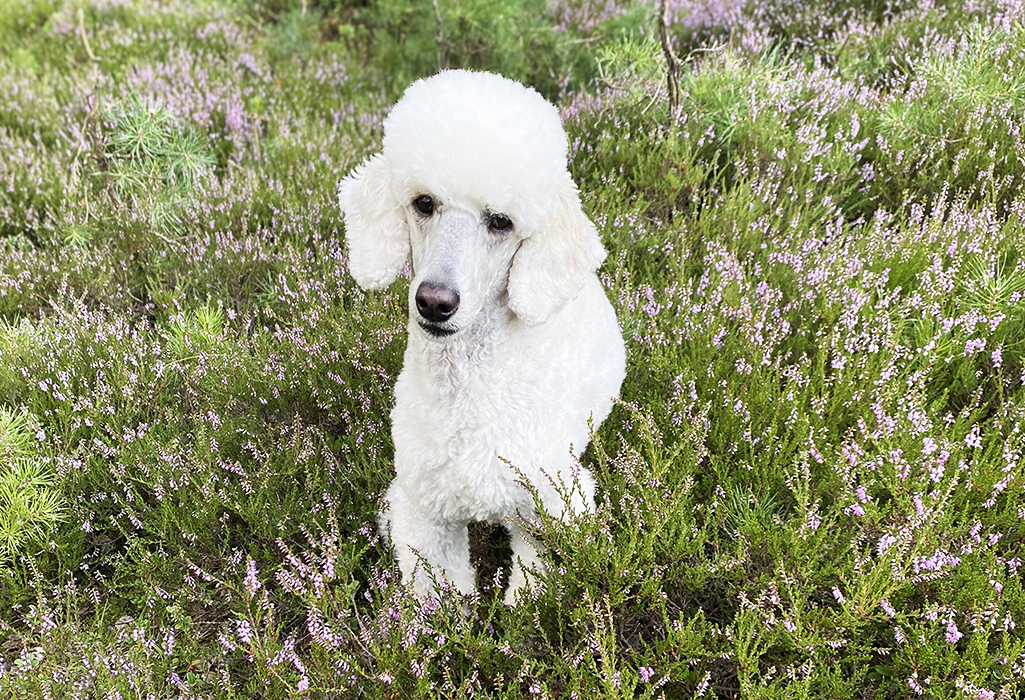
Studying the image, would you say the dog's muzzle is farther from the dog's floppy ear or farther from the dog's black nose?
the dog's floppy ear

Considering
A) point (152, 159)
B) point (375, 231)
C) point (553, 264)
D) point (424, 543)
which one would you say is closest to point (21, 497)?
point (424, 543)

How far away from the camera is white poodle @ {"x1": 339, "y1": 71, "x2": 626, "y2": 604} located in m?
1.84

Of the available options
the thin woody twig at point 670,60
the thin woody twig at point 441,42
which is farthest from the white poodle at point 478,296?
the thin woody twig at point 441,42

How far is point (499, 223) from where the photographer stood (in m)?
1.96

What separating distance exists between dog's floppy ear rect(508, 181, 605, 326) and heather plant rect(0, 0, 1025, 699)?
43cm

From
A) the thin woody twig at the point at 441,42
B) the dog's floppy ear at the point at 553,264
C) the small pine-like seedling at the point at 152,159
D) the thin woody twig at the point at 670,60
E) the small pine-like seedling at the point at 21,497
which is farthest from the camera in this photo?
the thin woody twig at the point at 441,42

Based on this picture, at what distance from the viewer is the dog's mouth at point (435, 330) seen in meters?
1.82

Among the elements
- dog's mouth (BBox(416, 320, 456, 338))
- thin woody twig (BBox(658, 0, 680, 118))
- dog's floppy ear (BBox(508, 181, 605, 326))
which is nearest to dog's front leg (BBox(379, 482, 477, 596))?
dog's mouth (BBox(416, 320, 456, 338))

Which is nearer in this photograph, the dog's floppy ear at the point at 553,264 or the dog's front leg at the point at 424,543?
the dog's floppy ear at the point at 553,264

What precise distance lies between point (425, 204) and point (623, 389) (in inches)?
49.5

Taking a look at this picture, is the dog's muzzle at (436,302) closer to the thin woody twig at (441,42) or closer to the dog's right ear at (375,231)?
the dog's right ear at (375,231)

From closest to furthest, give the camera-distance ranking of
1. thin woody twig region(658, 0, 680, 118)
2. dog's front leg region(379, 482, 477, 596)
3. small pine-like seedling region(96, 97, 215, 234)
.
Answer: dog's front leg region(379, 482, 477, 596) → thin woody twig region(658, 0, 680, 118) → small pine-like seedling region(96, 97, 215, 234)

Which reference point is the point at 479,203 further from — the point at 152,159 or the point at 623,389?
the point at 152,159

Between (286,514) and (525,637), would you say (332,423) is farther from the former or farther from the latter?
(525,637)
